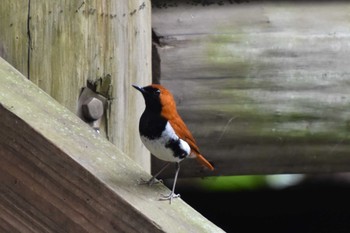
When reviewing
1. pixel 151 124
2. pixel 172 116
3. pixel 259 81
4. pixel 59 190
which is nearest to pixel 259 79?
pixel 259 81

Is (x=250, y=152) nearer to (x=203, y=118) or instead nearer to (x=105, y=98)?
(x=203, y=118)

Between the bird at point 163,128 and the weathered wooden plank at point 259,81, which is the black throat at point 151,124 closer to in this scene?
Answer: the bird at point 163,128

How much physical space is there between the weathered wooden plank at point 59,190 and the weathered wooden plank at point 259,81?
3.66ft

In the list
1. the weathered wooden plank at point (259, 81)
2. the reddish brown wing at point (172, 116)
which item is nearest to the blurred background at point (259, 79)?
the weathered wooden plank at point (259, 81)

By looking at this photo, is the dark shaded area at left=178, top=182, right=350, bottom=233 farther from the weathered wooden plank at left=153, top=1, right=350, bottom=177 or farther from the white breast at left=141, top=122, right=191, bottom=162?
the white breast at left=141, top=122, right=191, bottom=162

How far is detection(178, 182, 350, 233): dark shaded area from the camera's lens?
3.04 meters

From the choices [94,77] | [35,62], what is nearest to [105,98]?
[94,77]

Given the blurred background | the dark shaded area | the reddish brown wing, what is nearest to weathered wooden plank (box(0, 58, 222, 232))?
the reddish brown wing

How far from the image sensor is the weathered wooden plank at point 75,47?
4.91ft

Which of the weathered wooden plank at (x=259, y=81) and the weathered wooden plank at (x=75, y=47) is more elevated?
the weathered wooden plank at (x=75, y=47)

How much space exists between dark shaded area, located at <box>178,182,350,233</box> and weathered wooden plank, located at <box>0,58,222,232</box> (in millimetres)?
1809

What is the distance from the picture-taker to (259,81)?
2.34 metres

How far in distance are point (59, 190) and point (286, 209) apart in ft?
6.70

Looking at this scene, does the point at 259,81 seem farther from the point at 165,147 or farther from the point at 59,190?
the point at 59,190
